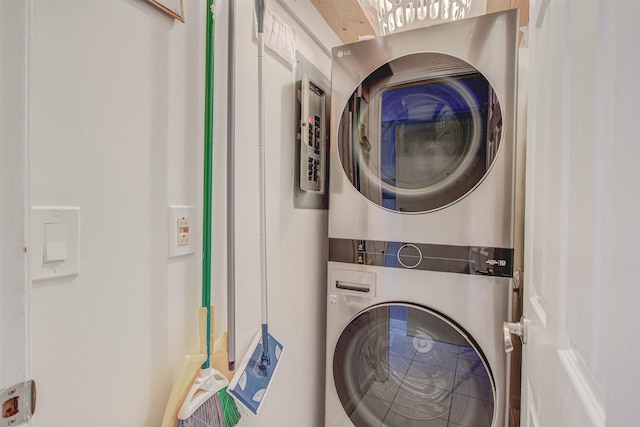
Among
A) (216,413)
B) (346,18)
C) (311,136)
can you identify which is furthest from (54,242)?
(346,18)

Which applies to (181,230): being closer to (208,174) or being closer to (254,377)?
(208,174)

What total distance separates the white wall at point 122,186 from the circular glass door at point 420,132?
1.74 feet

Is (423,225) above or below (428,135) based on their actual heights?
below

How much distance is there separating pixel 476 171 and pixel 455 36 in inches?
20.3

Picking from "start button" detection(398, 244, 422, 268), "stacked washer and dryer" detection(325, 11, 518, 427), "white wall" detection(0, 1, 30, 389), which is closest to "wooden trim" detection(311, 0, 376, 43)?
"stacked washer and dryer" detection(325, 11, 518, 427)

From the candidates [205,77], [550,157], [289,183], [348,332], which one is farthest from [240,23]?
[348,332]

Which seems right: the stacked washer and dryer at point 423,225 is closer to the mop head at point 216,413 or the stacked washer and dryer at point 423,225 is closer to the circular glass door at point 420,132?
the circular glass door at point 420,132

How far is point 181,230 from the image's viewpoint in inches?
29.3

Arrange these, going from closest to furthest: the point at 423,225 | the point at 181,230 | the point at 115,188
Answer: the point at 115,188 → the point at 181,230 → the point at 423,225

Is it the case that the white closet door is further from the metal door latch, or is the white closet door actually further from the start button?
the start button

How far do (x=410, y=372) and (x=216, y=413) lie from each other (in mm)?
816

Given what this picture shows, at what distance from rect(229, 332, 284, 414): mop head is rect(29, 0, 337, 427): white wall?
106 millimetres

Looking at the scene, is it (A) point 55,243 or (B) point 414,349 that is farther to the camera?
(B) point 414,349

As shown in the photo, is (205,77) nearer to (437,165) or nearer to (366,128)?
(366,128)
